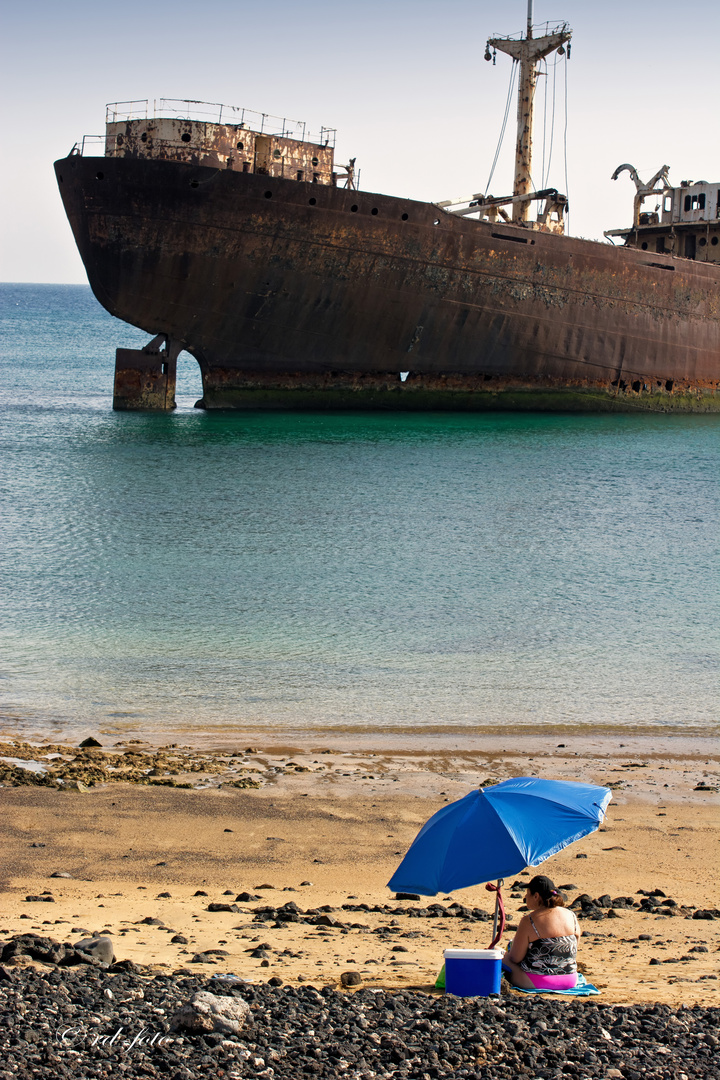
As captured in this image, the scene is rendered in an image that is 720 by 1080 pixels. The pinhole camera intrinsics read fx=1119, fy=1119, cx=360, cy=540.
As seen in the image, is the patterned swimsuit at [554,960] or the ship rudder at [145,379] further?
the ship rudder at [145,379]

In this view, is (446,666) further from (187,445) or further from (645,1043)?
(187,445)

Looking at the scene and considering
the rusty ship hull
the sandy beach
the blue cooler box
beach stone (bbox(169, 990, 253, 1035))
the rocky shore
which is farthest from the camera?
the rusty ship hull

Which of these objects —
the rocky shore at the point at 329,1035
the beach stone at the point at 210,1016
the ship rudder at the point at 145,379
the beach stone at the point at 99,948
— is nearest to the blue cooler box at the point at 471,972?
the rocky shore at the point at 329,1035

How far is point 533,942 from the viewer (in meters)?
4.06

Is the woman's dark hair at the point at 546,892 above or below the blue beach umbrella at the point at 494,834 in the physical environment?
below

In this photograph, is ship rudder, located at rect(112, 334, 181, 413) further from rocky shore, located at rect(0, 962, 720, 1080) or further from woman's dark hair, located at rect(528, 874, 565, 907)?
rocky shore, located at rect(0, 962, 720, 1080)

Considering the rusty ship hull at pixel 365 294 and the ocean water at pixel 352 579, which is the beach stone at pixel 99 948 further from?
the rusty ship hull at pixel 365 294

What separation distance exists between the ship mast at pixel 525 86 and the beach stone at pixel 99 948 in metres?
26.5

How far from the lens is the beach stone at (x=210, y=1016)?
10.6ft

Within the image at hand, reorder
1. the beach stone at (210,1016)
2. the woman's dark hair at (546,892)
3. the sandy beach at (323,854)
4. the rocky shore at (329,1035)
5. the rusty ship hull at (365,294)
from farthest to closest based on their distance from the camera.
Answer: the rusty ship hull at (365,294), the sandy beach at (323,854), the woman's dark hair at (546,892), the beach stone at (210,1016), the rocky shore at (329,1035)

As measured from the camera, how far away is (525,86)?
29594mm

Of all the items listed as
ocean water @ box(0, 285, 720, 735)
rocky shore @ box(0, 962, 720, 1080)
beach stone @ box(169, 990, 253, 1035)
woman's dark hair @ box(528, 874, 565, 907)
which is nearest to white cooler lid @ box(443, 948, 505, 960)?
rocky shore @ box(0, 962, 720, 1080)

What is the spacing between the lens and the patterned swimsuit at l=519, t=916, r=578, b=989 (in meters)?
3.99

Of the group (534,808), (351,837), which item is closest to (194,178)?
(351,837)
